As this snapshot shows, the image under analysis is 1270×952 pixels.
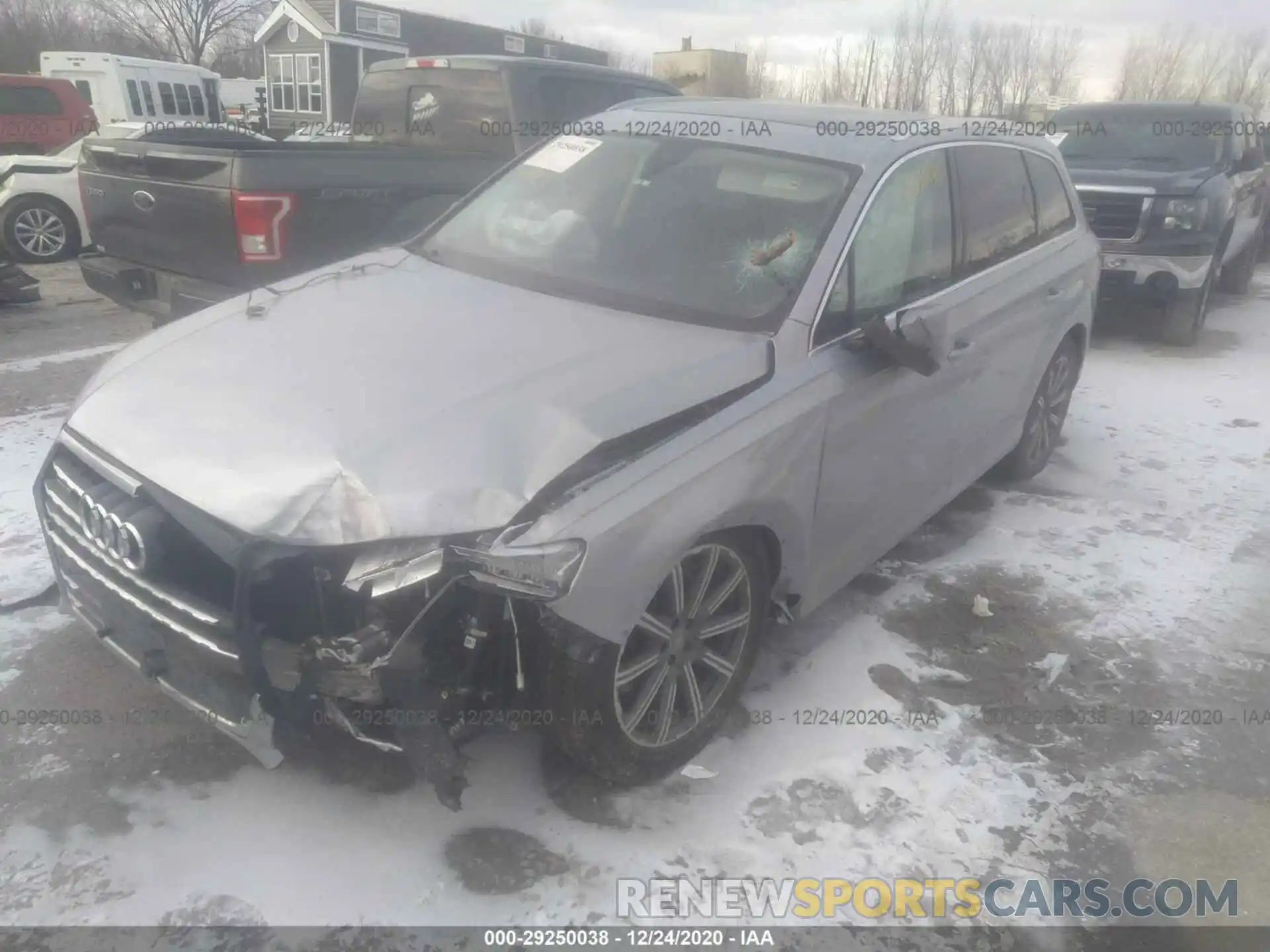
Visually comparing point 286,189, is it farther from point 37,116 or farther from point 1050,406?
point 37,116

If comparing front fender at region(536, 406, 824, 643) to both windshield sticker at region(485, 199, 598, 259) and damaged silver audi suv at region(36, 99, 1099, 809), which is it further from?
windshield sticker at region(485, 199, 598, 259)

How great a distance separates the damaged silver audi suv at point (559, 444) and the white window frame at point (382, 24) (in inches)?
1241

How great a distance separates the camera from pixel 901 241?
11.6 ft

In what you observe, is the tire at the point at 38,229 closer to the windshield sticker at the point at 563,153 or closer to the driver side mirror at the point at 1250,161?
the windshield sticker at the point at 563,153

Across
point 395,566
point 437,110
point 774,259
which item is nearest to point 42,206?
point 437,110

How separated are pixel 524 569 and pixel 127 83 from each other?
72.3ft

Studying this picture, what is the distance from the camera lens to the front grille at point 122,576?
240 cm

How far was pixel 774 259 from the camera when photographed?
3.24m

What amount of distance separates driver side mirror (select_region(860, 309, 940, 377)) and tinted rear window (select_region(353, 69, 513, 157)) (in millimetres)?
4265

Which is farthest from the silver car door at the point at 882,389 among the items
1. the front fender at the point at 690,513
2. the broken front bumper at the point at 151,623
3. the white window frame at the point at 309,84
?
the white window frame at the point at 309,84

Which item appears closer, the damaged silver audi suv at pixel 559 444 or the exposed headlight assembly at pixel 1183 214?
the damaged silver audi suv at pixel 559 444

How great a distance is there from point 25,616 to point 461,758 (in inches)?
84.6

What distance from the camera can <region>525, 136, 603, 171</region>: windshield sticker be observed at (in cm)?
395

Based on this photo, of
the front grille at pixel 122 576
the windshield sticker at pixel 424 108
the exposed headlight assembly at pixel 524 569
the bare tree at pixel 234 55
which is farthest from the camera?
the bare tree at pixel 234 55
